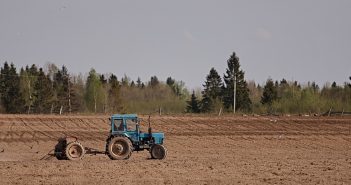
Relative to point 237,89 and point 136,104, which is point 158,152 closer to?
point 237,89

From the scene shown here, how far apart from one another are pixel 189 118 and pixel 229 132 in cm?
943

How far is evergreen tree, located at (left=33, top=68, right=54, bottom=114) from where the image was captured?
7999 centimetres

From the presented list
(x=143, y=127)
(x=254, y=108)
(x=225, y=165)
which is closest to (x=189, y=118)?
(x=143, y=127)

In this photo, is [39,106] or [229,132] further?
[39,106]

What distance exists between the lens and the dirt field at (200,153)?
720 inches

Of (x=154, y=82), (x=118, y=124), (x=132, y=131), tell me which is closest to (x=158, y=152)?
(x=132, y=131)

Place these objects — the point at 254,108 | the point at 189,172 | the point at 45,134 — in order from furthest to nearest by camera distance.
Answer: the point at 254,108 → the point at 45,134 → the point at 189,172

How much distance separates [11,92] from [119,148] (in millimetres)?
62588

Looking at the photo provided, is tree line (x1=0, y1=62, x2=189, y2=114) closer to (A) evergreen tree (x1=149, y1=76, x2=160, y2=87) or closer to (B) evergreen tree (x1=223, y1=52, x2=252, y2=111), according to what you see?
(B) evergreen tree (x1=223, y1=52, x2=252, y2=111)

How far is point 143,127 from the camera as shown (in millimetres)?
45781

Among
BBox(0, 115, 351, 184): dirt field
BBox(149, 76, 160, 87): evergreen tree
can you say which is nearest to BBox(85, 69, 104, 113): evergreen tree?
BBox(0, 115, 351, 184): dirt field

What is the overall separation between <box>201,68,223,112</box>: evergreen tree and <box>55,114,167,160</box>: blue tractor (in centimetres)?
5380

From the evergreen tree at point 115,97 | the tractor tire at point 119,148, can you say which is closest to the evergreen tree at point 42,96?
the evergreen tree at point 115,97

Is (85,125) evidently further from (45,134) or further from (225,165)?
(225,165)
